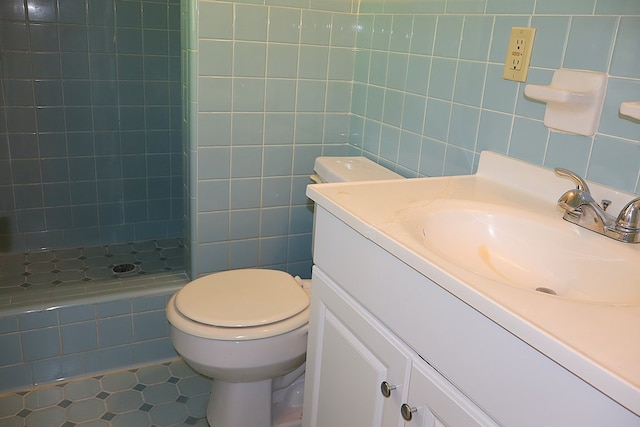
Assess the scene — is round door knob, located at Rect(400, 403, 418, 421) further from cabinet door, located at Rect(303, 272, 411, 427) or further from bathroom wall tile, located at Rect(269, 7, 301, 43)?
bathroom wall tile, located at Rect(269, 7, 301, 43)

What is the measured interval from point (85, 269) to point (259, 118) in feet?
3.46

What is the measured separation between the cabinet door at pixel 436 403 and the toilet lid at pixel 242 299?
2.00 ft

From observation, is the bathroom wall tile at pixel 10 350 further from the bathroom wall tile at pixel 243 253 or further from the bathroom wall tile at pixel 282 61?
the bathroom wall tile at pixel 282 61

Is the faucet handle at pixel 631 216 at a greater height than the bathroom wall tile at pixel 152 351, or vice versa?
the faucet handle at pixel 631 216

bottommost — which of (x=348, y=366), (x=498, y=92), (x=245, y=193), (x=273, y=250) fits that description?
(x=273, y=250)

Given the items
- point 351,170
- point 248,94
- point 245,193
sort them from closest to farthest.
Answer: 1. point 351,170
2. point 248,94
3. point 245,193

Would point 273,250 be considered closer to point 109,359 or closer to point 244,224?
point 244,224

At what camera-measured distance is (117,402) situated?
1.73 m

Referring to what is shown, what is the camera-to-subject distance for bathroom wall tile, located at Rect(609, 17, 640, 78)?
979 mm

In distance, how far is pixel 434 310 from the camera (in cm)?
83

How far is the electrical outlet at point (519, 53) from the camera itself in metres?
1.18

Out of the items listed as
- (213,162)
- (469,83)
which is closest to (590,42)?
(469,83)

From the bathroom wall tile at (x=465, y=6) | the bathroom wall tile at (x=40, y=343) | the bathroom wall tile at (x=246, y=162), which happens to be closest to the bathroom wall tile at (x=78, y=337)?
the bathroom wall tile at (x=40, y=343)

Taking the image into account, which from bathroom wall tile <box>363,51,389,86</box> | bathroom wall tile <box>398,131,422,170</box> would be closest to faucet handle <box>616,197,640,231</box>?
bathroom wall tile <box>398,131,422,170</box>
